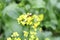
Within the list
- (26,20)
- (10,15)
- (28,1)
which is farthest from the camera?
(28,1)

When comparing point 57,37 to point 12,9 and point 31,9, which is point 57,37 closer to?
point 31,9

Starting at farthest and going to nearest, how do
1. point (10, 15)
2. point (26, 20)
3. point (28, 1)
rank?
point (28, 1) → point (10, 15) → point (26, 20)

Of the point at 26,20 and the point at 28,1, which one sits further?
the point at 28,1

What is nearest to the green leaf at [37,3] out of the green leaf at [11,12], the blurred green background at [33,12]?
the blurred green background at [33,12]

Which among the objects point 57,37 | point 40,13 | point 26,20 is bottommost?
point 57,37

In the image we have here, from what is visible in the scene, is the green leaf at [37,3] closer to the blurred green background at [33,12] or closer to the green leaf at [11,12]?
the blurred green background at [33,12]

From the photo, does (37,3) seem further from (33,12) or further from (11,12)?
(11,12)

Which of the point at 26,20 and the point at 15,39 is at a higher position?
the point at 26,20

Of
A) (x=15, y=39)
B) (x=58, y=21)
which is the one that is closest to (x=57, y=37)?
(x=58, y=21)
